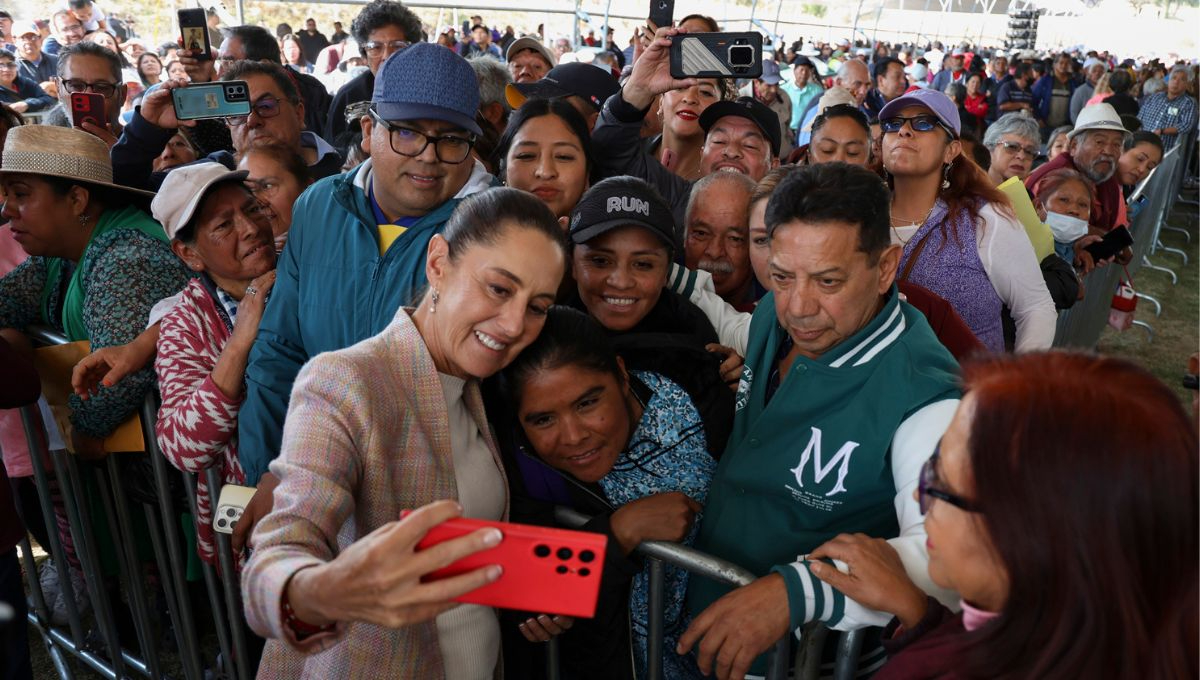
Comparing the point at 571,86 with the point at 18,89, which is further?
the point at 18,89

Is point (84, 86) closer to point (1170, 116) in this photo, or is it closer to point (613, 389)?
point (613, 389)

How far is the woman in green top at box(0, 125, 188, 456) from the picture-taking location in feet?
8.53

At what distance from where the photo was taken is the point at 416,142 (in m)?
2.46

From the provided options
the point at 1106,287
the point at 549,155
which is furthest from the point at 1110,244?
the point at 549,155

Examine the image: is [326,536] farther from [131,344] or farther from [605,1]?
[605,1]

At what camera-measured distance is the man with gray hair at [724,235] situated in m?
2.95

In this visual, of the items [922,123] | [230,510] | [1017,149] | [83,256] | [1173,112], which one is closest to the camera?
[230,510]

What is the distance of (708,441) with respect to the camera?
2188 millimetres

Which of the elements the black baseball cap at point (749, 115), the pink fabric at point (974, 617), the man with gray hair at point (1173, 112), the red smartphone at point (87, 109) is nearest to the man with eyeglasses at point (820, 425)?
the pink fabric at point (974, 617)

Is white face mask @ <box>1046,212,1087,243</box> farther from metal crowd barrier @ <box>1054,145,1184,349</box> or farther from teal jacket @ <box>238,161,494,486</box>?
teal jacket @ <box>238,161,494,486</box>

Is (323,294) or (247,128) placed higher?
(247,128)

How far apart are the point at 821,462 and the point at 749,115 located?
2244 mm

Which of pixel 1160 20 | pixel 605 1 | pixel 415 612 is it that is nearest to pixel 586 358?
pixel 415 612

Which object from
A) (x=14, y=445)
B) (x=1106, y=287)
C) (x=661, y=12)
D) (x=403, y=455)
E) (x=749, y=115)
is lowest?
(x=1106, y=287)
